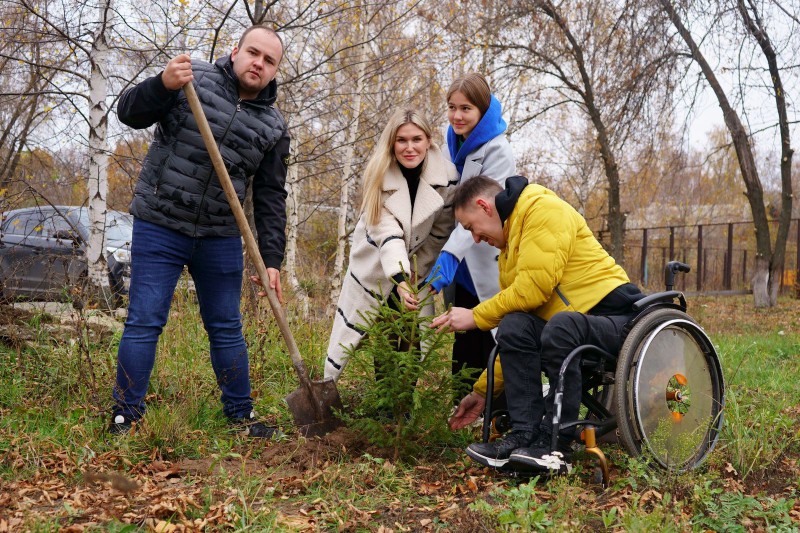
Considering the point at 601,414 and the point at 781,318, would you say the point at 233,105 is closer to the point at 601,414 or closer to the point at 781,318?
the point at 601,414

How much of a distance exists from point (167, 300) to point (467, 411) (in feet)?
5.63

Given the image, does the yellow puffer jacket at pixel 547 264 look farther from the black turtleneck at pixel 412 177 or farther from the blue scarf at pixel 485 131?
the black turtleneck at pixel 412 177

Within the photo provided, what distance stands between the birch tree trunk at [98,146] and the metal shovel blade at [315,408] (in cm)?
240

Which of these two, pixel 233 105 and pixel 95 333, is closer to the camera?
pixel 233 105

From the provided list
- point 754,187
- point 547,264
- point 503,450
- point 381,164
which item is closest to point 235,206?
point 381,164

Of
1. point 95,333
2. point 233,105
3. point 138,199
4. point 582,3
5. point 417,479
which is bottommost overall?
point 417,479

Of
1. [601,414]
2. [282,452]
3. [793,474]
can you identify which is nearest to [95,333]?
[282,452]

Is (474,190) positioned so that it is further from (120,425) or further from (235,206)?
(120,425)

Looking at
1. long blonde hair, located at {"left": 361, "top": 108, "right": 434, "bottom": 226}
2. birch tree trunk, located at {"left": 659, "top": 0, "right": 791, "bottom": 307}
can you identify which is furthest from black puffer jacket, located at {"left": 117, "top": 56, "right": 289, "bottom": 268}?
birch tree trunk, located at {"left": 659, "top": 0, "right": 791, "bottom": 307}

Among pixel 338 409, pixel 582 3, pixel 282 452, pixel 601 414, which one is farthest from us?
pixel 582 3

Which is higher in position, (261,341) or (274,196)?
(274,196)

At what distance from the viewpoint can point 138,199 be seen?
3627 millimetres

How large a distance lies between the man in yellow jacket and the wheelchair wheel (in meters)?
0.15

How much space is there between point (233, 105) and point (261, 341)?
6.95 ft
